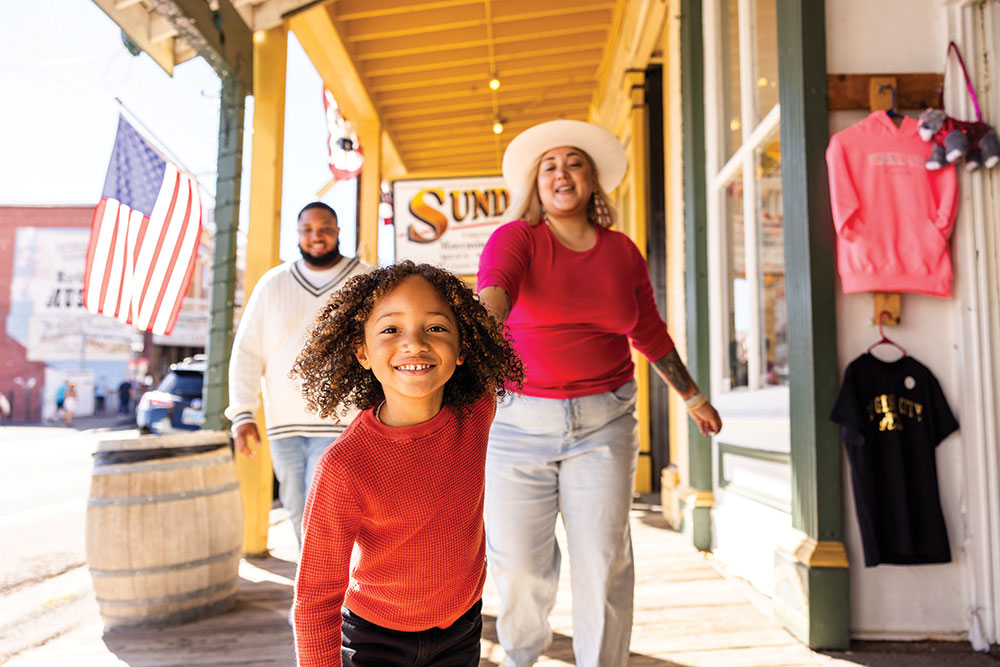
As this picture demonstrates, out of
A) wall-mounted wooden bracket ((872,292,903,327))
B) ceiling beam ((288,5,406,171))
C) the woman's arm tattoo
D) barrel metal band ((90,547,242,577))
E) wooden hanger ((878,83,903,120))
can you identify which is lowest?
barrel metal band ((90,547,242,577))

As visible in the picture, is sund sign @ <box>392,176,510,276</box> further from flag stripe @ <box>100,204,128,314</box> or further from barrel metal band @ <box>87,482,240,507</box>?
barrel metal band @ <box>87,482,240,507</box>

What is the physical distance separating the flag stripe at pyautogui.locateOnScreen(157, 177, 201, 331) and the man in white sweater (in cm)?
78

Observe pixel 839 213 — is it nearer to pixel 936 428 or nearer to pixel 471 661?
pixel 936 428

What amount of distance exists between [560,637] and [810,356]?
4.56 feet

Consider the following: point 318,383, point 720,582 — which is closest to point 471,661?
point 318,383

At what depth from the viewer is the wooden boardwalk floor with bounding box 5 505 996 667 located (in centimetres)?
247

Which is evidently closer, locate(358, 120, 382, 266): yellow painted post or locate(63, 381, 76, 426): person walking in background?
locate(358, 120, 382, 266): yellow painted post

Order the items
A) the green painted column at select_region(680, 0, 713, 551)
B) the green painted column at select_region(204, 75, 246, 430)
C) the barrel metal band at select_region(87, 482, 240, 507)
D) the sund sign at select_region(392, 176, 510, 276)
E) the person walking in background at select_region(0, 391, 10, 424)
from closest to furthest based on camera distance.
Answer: the barrel metal band at select_region(87, 482, 240, 507), the green painted column at select_region(204, 75, 246, 430), the green painted column at select_region(680, 0, 713, 551), the sund sign at select_region(392, 176, 510, 276), the person walking in background at select_region(0, 391, 10, 424)

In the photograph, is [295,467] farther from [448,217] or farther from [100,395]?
[100,395]

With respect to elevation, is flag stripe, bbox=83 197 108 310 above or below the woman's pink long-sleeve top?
above

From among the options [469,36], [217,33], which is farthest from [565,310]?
[469,36]

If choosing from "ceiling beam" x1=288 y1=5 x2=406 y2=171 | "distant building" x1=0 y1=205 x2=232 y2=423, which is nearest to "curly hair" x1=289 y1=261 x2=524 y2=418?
"ceiling beam" x1=288 y1=5 x2=406 y2=171

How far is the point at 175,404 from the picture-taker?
7.64 meters

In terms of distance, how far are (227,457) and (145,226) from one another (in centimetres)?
125
